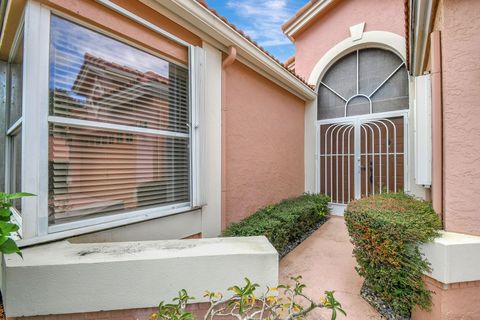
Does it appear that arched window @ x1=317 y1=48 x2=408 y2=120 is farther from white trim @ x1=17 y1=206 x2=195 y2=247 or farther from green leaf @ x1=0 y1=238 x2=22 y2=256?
green leaf @ x1=0 y1=238 x2=22 y2=256

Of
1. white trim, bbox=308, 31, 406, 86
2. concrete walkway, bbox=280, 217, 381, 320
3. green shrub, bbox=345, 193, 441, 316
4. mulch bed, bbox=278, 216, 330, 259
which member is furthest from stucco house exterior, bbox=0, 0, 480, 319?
white trim, bbox=308, 31, 406, 86

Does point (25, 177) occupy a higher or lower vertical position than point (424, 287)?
higher

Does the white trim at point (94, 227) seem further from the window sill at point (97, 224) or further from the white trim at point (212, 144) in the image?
the white trim at point (212, 144)

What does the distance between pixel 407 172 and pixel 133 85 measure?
8.24 m

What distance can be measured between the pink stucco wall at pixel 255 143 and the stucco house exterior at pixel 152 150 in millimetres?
56

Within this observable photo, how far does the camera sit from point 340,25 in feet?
29.8

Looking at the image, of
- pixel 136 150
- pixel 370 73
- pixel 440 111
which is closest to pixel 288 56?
pixel 370 73

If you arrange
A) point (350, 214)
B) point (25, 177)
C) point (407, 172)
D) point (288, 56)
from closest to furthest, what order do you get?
point (25, 177) < point (350, 214) < point (407, 172) < point (288, 56)

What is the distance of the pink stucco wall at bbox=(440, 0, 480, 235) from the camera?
3.14m

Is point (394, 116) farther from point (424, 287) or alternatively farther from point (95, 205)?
point (95, 205)

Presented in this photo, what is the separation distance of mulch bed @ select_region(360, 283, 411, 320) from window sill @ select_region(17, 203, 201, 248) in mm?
3480

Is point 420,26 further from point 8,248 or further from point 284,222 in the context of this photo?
point 8,248

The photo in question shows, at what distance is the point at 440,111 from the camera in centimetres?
353

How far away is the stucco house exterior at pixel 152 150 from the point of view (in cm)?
236
